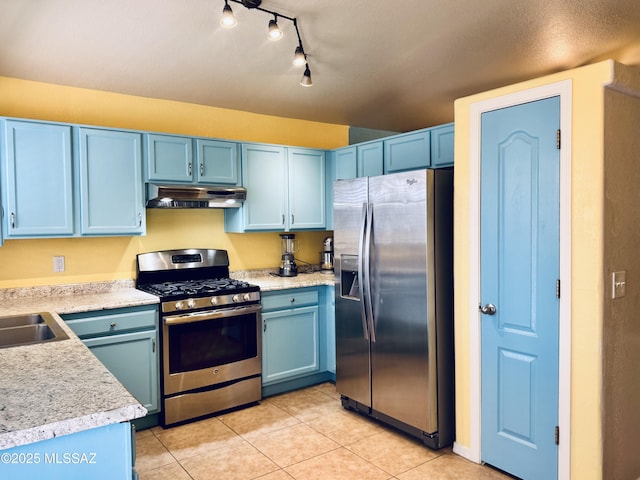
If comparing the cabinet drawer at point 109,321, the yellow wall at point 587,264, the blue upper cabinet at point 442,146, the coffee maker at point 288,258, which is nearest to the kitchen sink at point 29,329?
the cabinet drawer at point 109,321

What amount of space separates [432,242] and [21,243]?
2.78m

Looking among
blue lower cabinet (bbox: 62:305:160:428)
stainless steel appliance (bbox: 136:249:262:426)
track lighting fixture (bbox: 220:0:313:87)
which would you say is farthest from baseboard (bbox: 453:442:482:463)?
track lighting fixture (bbox: 220:0:313:87)

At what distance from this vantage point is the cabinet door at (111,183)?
324 centimetres

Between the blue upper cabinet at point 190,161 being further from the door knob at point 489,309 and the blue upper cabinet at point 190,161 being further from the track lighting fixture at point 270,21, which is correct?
the door knob at point 489,309

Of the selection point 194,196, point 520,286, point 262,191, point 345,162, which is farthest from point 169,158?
point 520,286

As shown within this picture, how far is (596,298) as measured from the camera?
2.24 meters

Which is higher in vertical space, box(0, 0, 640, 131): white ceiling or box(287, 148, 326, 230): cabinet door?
box(0, 0, 640, 131): white ceiling

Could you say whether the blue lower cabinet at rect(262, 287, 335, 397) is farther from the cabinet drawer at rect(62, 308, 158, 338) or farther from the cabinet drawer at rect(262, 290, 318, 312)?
the cabinet drawer at rect(62, 308, 158, 338)

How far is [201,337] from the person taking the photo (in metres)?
3.45

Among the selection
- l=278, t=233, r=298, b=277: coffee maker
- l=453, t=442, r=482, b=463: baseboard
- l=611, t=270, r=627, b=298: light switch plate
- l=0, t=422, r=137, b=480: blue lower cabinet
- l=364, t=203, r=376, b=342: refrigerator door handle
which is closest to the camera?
l=0, t=422, r=137, b=480: blue lower cabinet

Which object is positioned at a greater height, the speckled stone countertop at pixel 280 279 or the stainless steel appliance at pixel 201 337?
the speckled stone countertop at pixel 280 279

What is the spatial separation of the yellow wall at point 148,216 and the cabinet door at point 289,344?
73 cm

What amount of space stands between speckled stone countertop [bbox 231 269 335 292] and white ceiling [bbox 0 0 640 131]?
1510 millimetres

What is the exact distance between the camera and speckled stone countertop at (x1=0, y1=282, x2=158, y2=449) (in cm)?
128
